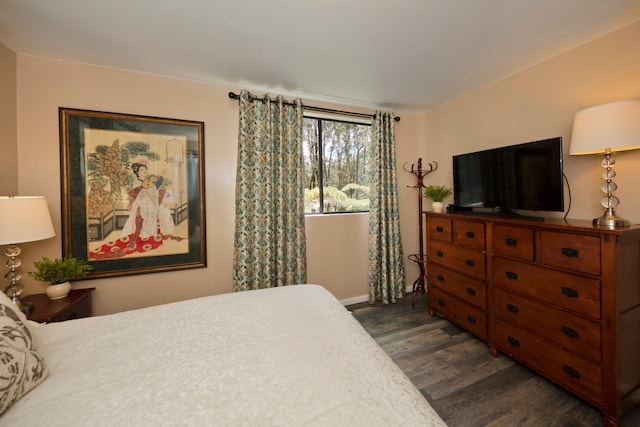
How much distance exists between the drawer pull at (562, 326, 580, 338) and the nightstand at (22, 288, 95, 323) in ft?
11.2

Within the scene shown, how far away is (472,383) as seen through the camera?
5.85 feet

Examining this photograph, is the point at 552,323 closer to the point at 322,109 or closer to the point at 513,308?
the point at 513,308

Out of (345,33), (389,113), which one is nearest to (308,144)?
(389,113)

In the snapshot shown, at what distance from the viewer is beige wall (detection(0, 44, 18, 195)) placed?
180 cm

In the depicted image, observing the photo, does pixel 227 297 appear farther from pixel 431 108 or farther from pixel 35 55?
pixel 431 108

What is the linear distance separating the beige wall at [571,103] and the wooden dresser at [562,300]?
1.59 feet

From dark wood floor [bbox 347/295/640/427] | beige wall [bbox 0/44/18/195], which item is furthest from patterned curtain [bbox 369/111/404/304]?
beige wall [bbox 0/44/18/195]

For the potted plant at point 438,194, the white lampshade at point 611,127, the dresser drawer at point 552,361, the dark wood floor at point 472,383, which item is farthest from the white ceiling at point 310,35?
the dark wood floor at point 472,383

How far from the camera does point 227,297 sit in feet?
5.15

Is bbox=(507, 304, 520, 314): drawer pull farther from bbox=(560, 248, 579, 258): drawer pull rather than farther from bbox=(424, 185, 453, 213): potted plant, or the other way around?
bbox=(424, 185, 453, 213): potted plant

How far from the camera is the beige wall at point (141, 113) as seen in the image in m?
1.99

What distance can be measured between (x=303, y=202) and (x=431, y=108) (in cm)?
227

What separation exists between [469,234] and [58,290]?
3.48m

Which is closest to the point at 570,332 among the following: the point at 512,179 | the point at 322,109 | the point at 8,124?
the point at 512,179
